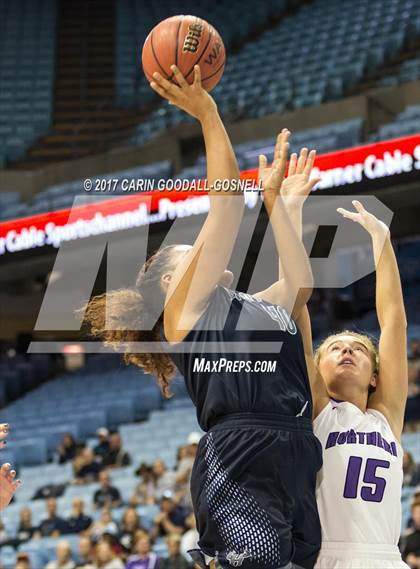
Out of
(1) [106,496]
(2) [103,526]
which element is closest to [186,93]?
(2) [103,526]

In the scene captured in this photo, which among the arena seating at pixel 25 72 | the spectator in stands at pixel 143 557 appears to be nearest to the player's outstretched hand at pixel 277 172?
the spectator in stands at pixel 143 557

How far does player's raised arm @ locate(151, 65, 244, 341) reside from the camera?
2811 mm

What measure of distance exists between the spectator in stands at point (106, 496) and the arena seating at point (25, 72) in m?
9.33

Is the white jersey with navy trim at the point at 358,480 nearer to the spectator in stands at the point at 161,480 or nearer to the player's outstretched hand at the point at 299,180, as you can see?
the player's outstretched hand at the point at 299,180

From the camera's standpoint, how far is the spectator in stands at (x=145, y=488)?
10.4 m

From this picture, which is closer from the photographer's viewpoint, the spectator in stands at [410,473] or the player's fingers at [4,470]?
the player's fingers at [4,470]

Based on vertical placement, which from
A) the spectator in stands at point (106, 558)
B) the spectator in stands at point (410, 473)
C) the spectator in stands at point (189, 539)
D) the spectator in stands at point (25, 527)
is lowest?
the spectator in stands at point (25, 527)

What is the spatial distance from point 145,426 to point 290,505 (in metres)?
10.1

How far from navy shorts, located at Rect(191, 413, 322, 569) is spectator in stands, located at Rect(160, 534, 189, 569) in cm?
571

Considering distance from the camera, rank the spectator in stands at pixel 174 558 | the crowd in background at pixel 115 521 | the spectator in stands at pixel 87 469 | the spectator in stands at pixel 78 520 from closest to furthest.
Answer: the spectator in stands at pixel 174 558 → the crowd in background at pixel 115 521 → the spectator in stands at pixel 78 520 → the spectator in stands at pixel 87 469

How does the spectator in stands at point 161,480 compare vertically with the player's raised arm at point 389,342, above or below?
below

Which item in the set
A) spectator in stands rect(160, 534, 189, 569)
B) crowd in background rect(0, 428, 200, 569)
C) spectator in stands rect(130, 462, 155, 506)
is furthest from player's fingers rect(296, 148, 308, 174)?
spectator in stands rect(130, 462, 155, 506)

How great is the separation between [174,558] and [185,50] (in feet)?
20.1

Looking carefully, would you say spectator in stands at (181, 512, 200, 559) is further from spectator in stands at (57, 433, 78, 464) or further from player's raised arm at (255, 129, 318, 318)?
player's raised arm at (255, 129, 318, 318)
